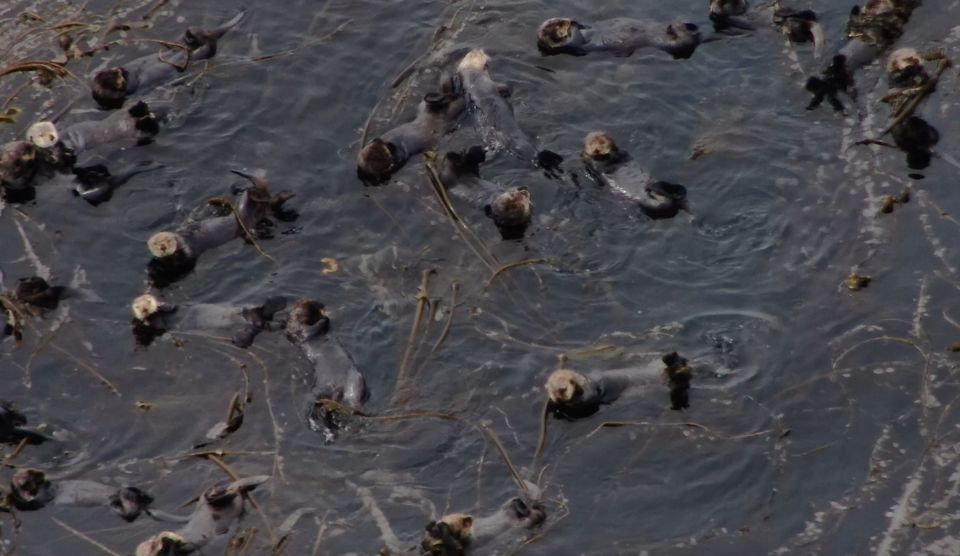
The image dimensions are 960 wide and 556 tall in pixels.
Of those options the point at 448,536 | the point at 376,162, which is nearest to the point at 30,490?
the point at 448,536

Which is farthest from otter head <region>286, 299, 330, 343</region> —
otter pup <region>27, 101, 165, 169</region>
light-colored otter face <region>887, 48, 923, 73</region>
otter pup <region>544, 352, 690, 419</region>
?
light-colored otter face <region>887, 48, 923, 73</region>

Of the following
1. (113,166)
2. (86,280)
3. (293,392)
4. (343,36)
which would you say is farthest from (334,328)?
(343,36)

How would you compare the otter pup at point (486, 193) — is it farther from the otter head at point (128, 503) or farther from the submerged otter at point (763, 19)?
the otter head at point (128, 503)

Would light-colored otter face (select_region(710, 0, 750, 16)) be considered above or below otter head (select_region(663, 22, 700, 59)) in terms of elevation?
above

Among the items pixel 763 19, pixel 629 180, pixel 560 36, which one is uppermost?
pixel 763 19

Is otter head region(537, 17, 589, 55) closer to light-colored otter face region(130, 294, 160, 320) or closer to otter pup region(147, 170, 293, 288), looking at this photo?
otter pup region(147, 170, 293, 288)

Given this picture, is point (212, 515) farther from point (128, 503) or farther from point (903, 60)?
point (903, 60)
